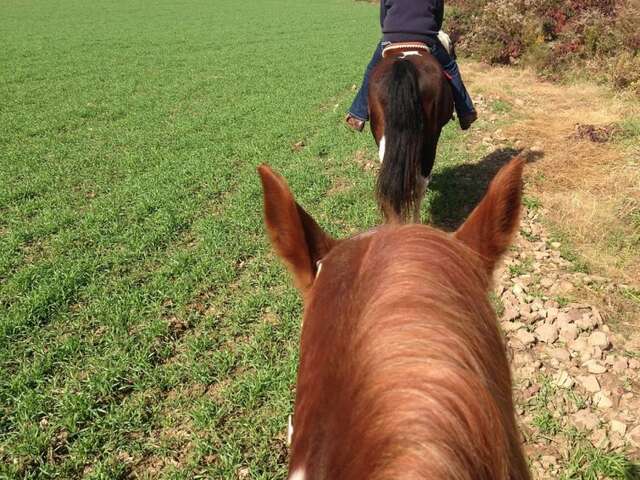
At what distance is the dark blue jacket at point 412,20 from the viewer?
448 cm

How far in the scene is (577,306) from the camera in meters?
3.67

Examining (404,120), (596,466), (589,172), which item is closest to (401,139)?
(404,120)

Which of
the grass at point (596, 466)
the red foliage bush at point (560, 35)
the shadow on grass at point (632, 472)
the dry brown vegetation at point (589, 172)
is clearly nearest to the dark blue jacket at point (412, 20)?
the dry brown vegetation at point (589, 172)

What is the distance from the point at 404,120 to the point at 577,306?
82.8 inches

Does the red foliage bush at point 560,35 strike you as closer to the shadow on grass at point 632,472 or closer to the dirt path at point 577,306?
the dirt path at point 577,306

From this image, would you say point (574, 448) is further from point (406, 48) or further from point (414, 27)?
point (414, 27)

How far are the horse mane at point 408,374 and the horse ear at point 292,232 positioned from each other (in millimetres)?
255

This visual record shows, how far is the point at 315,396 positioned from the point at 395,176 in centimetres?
340

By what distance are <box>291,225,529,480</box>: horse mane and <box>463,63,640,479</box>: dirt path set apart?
7.58ft

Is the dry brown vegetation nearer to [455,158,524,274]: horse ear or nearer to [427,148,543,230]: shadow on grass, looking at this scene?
[427,148,543,230]: shadow on grass

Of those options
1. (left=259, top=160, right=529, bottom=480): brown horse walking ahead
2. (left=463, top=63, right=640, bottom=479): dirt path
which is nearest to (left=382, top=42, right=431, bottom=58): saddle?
(left=463, top=63, right=640, bottom=479): dirt path

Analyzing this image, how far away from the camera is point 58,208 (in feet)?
18.6

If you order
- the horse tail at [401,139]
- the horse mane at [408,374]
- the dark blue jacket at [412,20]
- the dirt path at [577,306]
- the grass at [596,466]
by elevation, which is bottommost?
the grass at [596,466]

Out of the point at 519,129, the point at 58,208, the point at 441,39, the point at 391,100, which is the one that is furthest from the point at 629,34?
the point at 58,208
